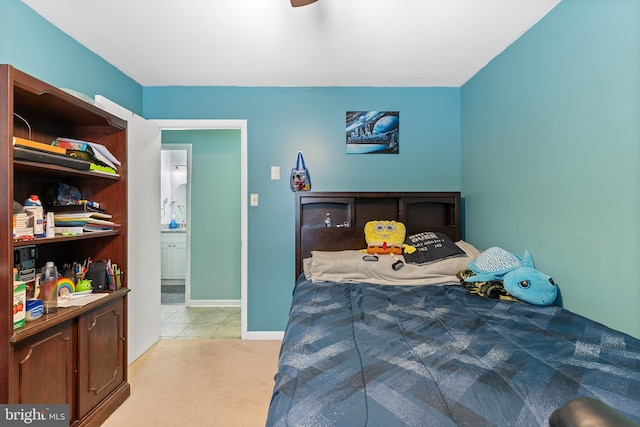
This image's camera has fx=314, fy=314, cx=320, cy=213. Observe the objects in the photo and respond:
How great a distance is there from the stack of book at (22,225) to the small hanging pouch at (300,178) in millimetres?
1911

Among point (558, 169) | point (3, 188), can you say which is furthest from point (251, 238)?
point (558, 169)

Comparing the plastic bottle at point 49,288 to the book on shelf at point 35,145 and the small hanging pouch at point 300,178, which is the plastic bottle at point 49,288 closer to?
the book on shelf at point 35,145

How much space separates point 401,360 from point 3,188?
1754mm

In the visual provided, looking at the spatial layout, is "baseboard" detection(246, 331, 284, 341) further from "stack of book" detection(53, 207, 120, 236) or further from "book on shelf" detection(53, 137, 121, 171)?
"book on shelf" detection(53, 137, 121, 171)

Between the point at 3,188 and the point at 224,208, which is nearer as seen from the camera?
the point at 3,188

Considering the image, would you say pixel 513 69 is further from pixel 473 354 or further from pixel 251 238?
pixel 251 238

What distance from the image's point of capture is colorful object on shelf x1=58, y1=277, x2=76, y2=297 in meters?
1.81

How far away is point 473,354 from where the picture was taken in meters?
1.17

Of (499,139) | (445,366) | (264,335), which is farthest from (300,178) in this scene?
(445,366)

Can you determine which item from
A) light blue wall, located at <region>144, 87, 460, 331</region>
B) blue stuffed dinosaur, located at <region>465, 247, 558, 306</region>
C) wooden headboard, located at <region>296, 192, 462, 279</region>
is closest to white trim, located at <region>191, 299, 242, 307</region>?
light blue wall, located at <region>144, 87, 460, 331</region>

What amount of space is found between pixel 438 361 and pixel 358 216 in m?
2.03

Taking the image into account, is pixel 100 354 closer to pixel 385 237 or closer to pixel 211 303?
pixel 385 237

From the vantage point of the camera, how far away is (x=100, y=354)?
74.7 inches

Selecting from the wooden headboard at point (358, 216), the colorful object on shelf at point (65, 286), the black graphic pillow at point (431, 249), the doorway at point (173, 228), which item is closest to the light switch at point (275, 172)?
the wooden headboard at point (358, 216)
